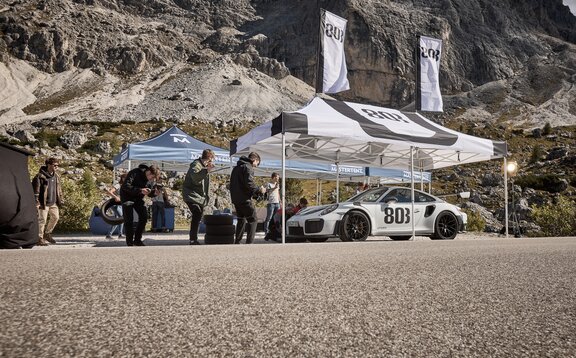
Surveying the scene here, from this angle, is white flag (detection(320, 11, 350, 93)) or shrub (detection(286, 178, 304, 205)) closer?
white flag (detection(320, 11, 350, 93))

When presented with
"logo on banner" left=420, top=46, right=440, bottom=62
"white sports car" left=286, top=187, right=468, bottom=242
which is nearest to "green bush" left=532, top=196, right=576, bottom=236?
"white sports car" left=286, top=187, right=468, bottom=242

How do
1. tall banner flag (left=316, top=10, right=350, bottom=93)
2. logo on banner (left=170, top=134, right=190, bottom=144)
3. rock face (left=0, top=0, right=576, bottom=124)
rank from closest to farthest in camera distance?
1. tall banner flag (left=316, top=10, right=350, bottom=93)
2. logo on banner (left=170, top=134, right=190, bottom=144)
3. rock face (left=0, top=0, right=576, bottom=124)

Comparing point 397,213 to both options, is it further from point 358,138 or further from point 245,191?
point 245,191

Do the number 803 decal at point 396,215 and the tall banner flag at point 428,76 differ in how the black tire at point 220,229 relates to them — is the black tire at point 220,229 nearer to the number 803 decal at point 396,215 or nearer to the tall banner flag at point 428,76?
the number 803 decal at point 396,215

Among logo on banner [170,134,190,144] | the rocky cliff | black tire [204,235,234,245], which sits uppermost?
the rocky cliff

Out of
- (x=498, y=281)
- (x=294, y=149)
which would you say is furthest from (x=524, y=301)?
(x=294, y=149)

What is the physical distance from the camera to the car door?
1037 cm

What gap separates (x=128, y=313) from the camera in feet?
6.84

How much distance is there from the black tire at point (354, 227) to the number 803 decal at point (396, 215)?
597 mm

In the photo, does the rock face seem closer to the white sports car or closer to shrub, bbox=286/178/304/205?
shrub, bbox=286/178/304/205

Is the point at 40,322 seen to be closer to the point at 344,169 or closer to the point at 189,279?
the point at 189,279

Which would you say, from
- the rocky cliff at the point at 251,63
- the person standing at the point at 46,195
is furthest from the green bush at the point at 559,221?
the rocky cliff at the point at 251,63

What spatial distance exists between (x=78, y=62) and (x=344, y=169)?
116289mm

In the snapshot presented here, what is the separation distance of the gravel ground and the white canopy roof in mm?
6107
